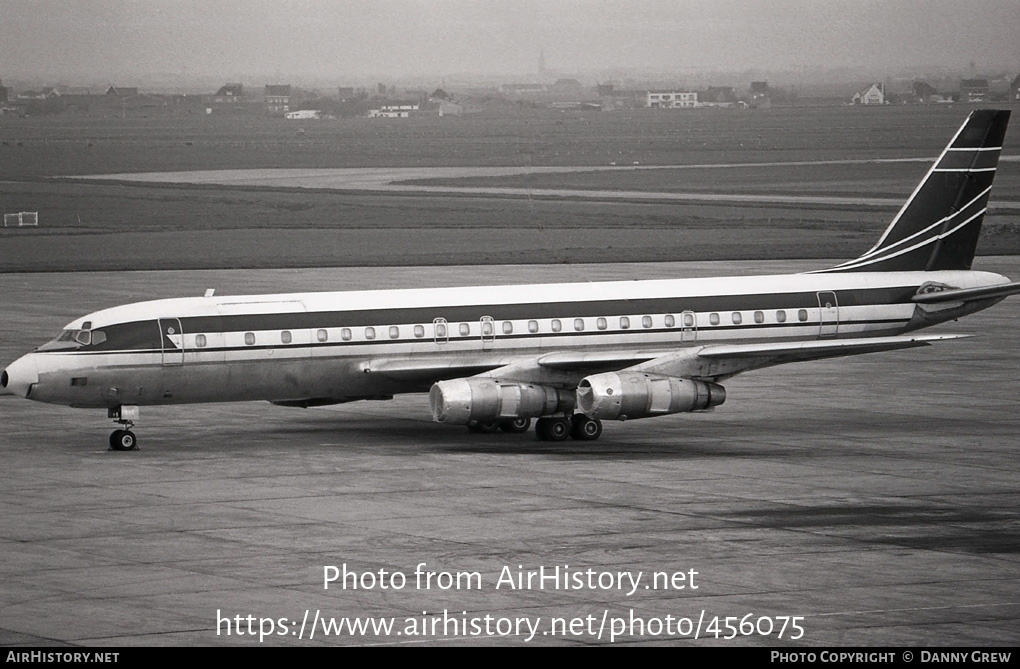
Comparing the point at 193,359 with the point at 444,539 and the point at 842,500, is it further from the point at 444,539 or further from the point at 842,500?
the point at 842,500

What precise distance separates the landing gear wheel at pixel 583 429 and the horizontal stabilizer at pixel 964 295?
968 cm

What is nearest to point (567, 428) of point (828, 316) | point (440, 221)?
point (828, 316)

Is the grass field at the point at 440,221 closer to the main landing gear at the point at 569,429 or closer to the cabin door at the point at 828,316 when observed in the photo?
the cabin door at the point at 828,316

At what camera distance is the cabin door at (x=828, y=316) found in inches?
1645

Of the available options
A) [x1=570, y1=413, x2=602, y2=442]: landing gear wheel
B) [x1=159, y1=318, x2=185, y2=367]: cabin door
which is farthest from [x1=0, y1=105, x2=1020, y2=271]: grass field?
[x1=159, y1=318, x2=185, y2=367]: cabin door

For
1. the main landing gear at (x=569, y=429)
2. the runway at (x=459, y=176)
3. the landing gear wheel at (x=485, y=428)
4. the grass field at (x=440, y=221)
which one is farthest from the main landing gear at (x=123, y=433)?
the runway at (x=459, y=176)

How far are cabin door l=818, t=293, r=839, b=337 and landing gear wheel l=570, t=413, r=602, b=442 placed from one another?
22.1ft

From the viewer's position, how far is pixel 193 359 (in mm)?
37000

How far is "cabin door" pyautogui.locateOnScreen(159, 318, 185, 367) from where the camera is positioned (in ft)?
121

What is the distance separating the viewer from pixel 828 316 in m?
41.8

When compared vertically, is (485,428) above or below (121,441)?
above

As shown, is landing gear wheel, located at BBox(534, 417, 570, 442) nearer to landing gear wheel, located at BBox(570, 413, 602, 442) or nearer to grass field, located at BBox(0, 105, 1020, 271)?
landing gear wheel, located at BBox(570, 413, 602, 442)

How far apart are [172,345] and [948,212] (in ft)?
67.1

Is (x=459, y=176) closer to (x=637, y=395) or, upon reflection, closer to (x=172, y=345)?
(x=172, y=345)
